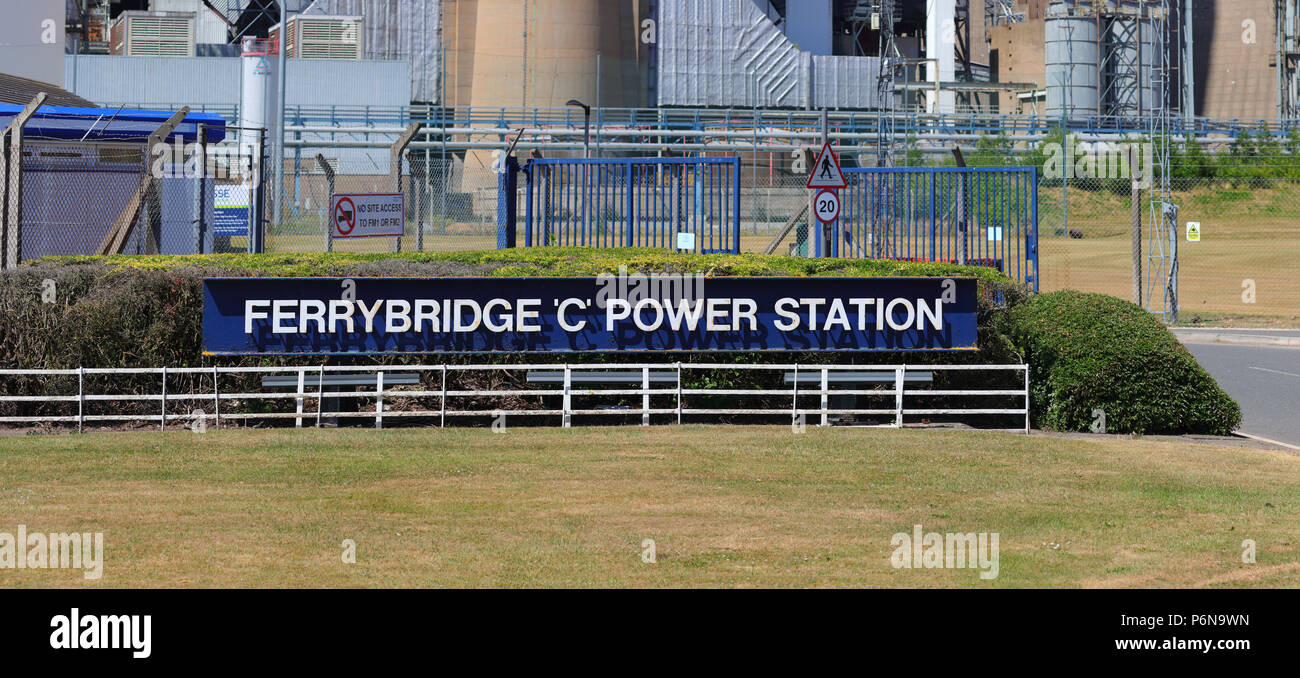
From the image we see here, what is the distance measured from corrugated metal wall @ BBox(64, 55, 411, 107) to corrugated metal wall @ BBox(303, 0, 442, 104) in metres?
3.65

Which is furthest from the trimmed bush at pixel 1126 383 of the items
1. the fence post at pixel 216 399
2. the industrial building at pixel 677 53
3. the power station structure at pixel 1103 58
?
the power station structure at pixel 1103 58

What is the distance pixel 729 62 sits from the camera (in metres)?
66.6

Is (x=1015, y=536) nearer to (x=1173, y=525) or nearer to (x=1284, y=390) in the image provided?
(x=1173, y=525)

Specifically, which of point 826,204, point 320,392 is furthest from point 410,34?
point 320,392

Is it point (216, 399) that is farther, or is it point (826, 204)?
point (826, 204)

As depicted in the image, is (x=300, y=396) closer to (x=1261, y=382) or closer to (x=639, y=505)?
(x=639, y=505)

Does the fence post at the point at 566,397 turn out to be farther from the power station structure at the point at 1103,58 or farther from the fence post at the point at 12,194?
the power station structure at the point at 1103,58

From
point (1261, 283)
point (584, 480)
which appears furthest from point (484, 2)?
point (584, 480)

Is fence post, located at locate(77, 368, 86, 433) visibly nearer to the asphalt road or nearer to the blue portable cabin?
the blue portable cabin

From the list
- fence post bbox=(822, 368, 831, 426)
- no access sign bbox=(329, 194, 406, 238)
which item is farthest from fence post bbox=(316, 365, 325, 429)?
no access sign bbox=(329, 194, 406, 238)

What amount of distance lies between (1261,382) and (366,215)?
12720 mm

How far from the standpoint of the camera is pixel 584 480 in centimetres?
1077

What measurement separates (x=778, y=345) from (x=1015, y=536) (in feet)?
17.9

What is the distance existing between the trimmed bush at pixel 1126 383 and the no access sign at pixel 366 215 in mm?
10036
